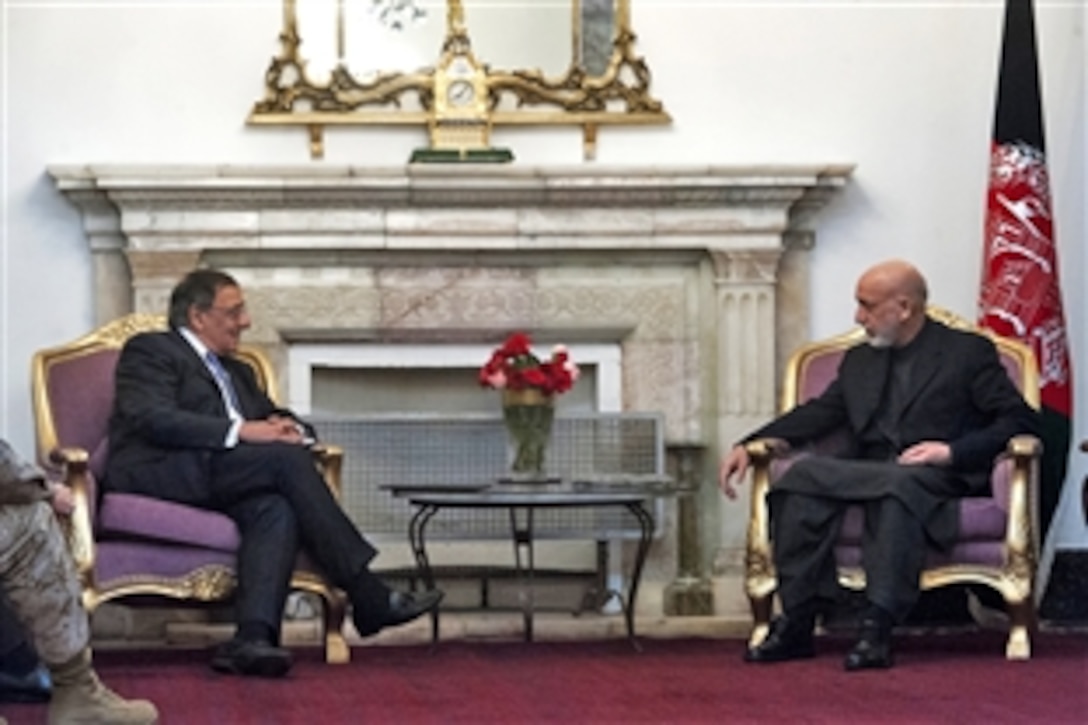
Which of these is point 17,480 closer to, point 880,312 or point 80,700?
point 80,700

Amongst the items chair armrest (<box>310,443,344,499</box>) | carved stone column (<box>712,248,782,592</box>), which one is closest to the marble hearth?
carved stone column (<box>712,248,782,592</box>)

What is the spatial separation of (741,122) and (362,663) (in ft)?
7.64

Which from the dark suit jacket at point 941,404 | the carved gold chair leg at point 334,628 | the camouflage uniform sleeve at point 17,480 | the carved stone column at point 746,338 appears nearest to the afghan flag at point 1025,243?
the carved stone column at point 746,338

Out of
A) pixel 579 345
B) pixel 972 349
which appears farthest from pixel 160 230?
pixel 972 349

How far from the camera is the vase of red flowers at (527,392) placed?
245 inches

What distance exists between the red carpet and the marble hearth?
44.8 inches

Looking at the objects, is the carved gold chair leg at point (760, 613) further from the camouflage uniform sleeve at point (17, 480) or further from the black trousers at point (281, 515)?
the camouflage uniform sleeve at point (17, 480)

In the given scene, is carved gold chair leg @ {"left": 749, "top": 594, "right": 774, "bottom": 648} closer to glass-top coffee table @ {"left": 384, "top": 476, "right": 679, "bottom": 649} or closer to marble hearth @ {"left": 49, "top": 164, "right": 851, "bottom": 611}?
glass-top coffee table @ {"left": 384, "top": 476, "right": 679, "bottom": 649}

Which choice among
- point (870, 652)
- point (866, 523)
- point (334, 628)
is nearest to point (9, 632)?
point (334, 628)

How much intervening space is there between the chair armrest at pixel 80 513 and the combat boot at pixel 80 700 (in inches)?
52.0

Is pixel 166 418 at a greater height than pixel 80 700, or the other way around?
pixel 166 418

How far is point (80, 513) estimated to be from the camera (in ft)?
18.1

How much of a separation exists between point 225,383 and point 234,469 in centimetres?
47

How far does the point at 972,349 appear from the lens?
597cm
